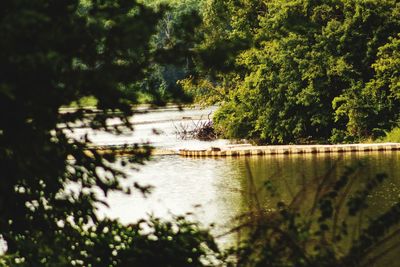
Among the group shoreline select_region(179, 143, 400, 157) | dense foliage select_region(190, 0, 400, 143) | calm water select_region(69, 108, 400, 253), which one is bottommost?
calm water select_region(69, 108, 400, 253)

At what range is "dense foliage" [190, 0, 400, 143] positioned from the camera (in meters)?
39.4

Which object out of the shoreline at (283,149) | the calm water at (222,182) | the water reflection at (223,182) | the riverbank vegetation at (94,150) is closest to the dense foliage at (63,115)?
the riverbank vegetation at (94,150)

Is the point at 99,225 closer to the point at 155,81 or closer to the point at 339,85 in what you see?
the point at 155,81

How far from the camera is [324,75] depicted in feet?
134

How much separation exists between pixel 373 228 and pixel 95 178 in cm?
346

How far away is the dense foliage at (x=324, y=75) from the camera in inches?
1550

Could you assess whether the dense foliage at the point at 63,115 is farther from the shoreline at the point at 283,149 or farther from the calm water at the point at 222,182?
the shoreline at the point at 283,149

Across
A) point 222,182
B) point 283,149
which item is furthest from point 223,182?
point 283,149

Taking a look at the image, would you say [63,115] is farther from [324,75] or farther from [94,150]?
[324,75]

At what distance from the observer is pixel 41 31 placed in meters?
6.05

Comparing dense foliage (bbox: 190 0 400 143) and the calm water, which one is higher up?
dense foliage (bbox: 190 0 400 143)

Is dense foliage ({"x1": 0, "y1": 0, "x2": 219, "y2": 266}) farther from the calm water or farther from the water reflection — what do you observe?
the water reflection

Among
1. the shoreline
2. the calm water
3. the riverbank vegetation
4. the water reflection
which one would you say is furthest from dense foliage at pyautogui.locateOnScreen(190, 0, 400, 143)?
the riverbank vegetation

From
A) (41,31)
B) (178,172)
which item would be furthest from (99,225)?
(178,172)
